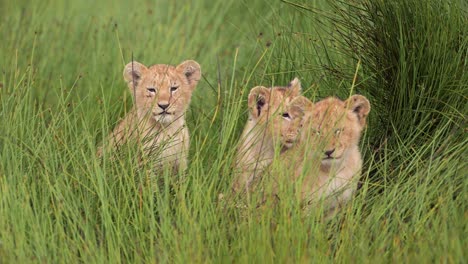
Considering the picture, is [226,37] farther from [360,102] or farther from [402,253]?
[402,253]

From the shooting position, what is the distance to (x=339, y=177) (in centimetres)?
628

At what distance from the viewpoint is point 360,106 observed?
6.49m

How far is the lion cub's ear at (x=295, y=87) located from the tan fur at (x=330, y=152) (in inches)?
20.9

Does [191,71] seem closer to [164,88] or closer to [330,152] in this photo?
[164,88]

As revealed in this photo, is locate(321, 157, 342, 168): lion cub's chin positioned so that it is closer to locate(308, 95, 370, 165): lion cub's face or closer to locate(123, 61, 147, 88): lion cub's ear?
locate(308, 95, 370, 165): lion cub's face

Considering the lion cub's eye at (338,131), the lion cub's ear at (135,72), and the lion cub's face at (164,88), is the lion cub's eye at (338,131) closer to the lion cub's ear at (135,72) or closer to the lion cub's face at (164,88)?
the lion cub's face at (164,88)

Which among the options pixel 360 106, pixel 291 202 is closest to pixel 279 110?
pixel 360 106

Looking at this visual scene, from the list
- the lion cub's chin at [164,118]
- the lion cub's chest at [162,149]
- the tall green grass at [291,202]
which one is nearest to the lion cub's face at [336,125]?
the tall green grass at [291,202]

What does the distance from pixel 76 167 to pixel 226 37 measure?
486 cm

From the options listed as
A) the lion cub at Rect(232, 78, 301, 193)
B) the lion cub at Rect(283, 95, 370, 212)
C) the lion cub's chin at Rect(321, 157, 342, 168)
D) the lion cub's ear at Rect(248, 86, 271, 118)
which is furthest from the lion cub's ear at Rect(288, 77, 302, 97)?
the lion cub's chin at Rect(321, 157, 342, 168)

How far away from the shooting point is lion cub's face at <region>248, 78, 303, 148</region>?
6656 millimetres

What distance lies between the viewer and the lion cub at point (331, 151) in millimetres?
6168

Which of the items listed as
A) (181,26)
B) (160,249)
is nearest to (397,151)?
(160,249)

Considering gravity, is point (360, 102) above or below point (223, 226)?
above
